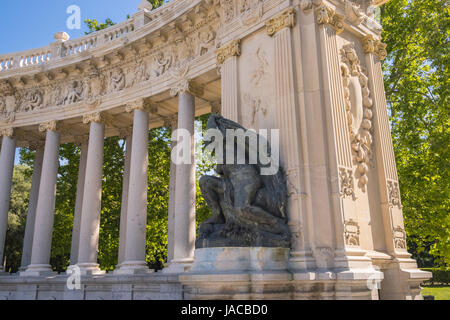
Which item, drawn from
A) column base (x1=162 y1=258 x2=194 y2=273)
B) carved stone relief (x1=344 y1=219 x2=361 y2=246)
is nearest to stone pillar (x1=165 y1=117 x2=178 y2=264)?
column base (x1=162 y1=258 x2=194 y2=273)

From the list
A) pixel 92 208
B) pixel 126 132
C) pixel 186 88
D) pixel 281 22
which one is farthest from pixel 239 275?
pixel 126 132

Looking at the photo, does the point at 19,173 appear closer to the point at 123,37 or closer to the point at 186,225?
the point at 123,37

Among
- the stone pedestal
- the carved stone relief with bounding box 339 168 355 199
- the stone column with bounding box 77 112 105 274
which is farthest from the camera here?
the stone column with bounding box 77 112 105 274

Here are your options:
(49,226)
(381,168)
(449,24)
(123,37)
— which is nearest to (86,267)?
(49,226)

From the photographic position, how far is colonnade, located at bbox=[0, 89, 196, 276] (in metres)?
30.2

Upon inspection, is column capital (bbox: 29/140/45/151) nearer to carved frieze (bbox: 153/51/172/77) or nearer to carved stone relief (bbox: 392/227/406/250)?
carved frieze (bbox: 153/51/172/77)

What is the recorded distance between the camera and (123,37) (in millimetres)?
34719

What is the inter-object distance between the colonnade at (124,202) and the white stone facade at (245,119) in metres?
0.11

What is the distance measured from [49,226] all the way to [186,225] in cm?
1400

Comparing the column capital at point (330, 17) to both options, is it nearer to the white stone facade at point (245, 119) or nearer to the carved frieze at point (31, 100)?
the white stone facade at point (245, 119)

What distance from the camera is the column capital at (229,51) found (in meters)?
23.4

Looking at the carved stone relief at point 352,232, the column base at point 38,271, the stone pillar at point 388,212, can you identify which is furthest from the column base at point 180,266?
the carved stone relief at point 352,232

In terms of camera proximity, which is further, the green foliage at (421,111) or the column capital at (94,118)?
the column capital at (94,118)

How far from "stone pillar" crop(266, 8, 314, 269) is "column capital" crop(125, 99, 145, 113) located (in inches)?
620
